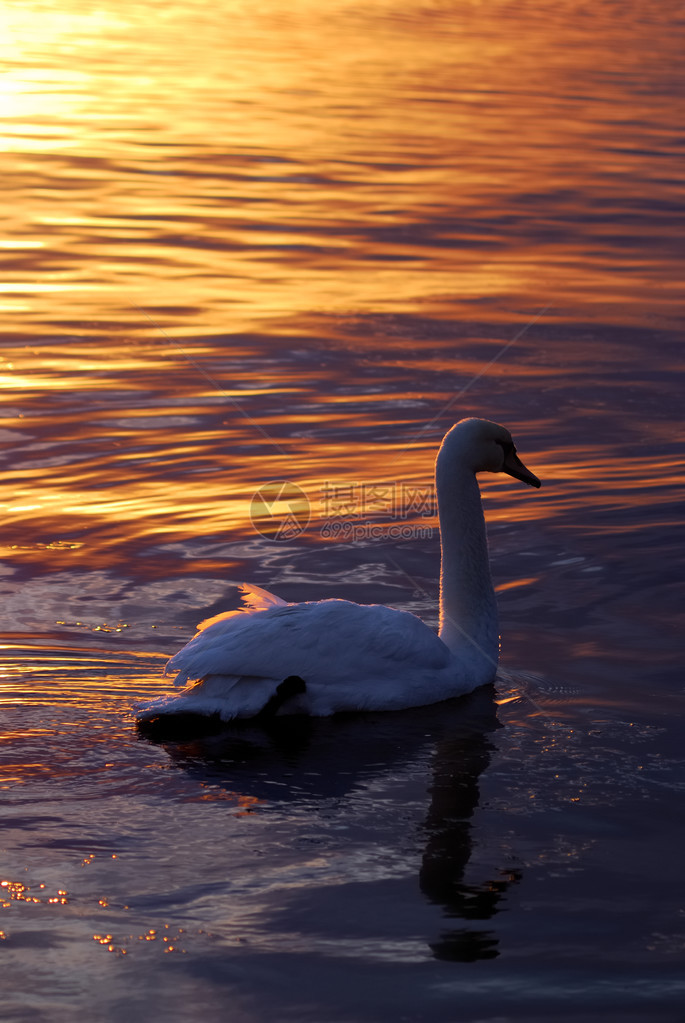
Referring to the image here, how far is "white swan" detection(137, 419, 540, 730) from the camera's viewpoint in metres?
7.98

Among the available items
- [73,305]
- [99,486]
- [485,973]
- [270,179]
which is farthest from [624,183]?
[485,973]

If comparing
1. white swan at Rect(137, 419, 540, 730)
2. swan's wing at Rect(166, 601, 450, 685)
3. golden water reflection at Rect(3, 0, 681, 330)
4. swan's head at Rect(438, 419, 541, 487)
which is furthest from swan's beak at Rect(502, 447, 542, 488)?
golden water reflection at Rect(3, 0, 681, 330)

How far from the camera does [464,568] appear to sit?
9.06 metres

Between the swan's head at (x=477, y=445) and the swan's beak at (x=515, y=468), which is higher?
the swan's head at (x=477, y=445)

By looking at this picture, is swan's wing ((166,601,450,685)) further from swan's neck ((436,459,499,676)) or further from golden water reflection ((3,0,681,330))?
golden water reflection ((3,0,681,330))

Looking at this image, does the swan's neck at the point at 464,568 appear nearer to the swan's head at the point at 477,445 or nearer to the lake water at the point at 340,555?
the swan's head at the point at 477,445

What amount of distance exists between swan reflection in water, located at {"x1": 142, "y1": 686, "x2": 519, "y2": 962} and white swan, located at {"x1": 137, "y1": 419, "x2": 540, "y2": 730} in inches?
5.2

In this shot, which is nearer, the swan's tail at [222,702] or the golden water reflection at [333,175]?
the swan's tail at [222,702]

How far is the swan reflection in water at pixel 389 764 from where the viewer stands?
21.3ft

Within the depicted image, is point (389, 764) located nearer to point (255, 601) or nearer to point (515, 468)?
point (255, 601)

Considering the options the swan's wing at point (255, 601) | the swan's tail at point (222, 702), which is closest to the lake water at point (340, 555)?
the swan's tail at point (222, 702)

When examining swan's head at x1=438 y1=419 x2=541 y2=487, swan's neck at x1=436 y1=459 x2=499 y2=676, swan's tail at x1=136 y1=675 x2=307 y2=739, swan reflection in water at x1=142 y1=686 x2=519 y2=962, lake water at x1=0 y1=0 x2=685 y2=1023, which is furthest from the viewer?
swan's head at x1=438 y1=419 x2=541 y2=487

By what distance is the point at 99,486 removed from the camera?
12.0m

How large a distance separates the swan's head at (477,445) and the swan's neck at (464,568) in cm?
6
